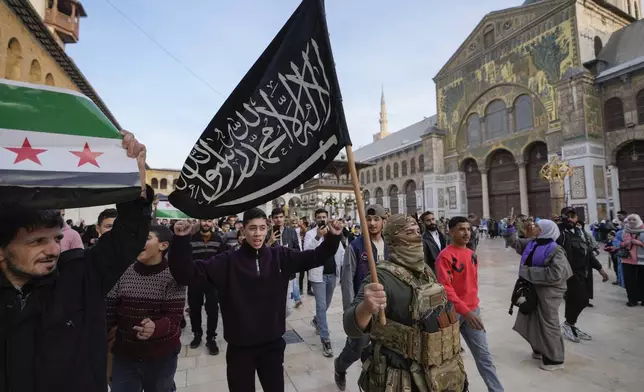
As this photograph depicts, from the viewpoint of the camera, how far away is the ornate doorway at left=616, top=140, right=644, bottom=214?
691 inches

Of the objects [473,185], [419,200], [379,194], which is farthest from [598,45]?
[379,194]

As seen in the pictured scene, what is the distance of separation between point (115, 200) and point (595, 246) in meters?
7.99

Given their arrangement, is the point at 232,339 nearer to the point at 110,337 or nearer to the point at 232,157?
the point at 110,337

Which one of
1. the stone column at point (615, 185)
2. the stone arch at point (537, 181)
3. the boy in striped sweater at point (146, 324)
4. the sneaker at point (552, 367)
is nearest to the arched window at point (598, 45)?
the stone arch at point (537, 181)

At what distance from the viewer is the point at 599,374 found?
364 cm

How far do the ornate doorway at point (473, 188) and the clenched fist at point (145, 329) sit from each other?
27315 millimetres

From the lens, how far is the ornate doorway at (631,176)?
691 inches

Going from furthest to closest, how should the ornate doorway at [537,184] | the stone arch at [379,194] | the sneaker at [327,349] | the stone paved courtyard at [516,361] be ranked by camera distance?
the stone arch at [379,194] < the ornate doorway at [537,184] < the sneaker at [327,349] < the stone paved courtyard at [516,361]

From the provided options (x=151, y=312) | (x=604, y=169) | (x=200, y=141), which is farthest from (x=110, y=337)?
(x=604, y=169)

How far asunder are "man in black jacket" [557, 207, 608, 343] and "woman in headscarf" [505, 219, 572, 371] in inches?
49.4

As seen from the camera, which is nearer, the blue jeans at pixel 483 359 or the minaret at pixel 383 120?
the blue jeans at pixel 483 359

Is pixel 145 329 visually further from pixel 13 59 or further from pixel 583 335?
pixel 13 59

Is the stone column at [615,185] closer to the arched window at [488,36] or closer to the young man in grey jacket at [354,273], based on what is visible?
the arched window at [488,36]

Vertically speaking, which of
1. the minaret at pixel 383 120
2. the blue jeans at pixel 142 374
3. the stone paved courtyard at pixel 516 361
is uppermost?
the minaret at pixel 383 120
